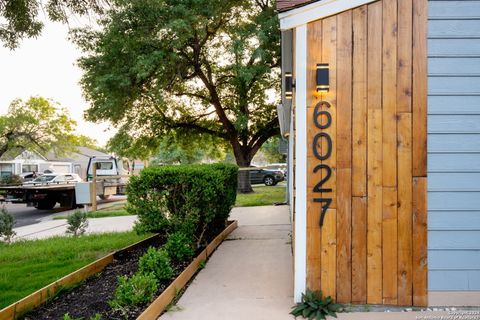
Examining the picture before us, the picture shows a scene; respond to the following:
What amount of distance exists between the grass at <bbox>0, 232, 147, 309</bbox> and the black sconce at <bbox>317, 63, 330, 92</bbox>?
360cm

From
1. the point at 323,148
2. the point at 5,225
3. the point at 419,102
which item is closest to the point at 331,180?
the point at 323,148

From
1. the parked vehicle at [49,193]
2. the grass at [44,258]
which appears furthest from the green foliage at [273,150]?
the grass at [44,258]

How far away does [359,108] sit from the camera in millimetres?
3172

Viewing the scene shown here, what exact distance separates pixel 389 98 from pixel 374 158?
1.79 feet

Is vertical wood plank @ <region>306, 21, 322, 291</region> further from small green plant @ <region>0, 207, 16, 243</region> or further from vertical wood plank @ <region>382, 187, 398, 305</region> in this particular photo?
small green plant @ <region>0, 207, 16, 243</region>

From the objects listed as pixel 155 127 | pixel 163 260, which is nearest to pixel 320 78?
pixel 163 260

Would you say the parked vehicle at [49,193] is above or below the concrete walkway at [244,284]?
above

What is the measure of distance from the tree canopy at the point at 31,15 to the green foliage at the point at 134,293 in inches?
177

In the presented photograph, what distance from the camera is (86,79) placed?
1456cm

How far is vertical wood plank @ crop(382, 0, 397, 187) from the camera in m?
3.14

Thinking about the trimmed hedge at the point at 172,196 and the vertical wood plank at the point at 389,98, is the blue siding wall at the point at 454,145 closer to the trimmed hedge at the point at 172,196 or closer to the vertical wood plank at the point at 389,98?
the vertical wood plank at the point at 389,98

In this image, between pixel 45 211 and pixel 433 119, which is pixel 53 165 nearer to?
pixel 45 211

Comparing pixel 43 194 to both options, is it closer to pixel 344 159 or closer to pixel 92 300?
pixel 92 300

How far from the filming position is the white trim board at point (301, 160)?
3.18 meters
